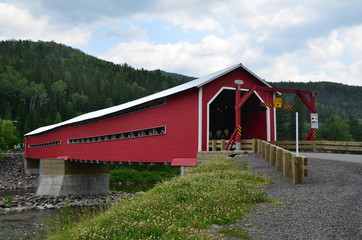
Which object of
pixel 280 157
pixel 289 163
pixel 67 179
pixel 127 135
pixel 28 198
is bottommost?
pixel 28 198

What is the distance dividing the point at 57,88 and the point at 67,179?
77.5 metres

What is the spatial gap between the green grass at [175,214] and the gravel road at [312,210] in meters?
0.53

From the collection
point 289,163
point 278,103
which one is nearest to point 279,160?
point 289,163

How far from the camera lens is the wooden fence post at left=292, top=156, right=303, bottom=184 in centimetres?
1027

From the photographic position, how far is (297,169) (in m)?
10.3

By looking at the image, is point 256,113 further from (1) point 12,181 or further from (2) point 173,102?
(1) point 12,181

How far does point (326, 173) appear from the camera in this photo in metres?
11.6

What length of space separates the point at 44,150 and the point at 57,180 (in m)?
9.83

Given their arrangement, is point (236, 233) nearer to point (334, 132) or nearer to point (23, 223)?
point (23, 223)

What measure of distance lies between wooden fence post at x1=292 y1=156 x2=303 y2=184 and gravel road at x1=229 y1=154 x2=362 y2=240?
197 millimetres

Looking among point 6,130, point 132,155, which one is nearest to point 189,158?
point 132,155

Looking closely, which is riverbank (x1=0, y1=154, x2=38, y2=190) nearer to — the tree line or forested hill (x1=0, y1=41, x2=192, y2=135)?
forested hill (x1=0, y1=41, x2=192, y2=135)

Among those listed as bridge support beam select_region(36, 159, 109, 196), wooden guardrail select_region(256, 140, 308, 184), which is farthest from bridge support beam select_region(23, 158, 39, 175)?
wooden guardrail select_region(256, 140, 308, 184)

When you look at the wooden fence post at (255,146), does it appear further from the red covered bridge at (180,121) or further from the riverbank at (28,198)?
the riverbank at (28,198)
